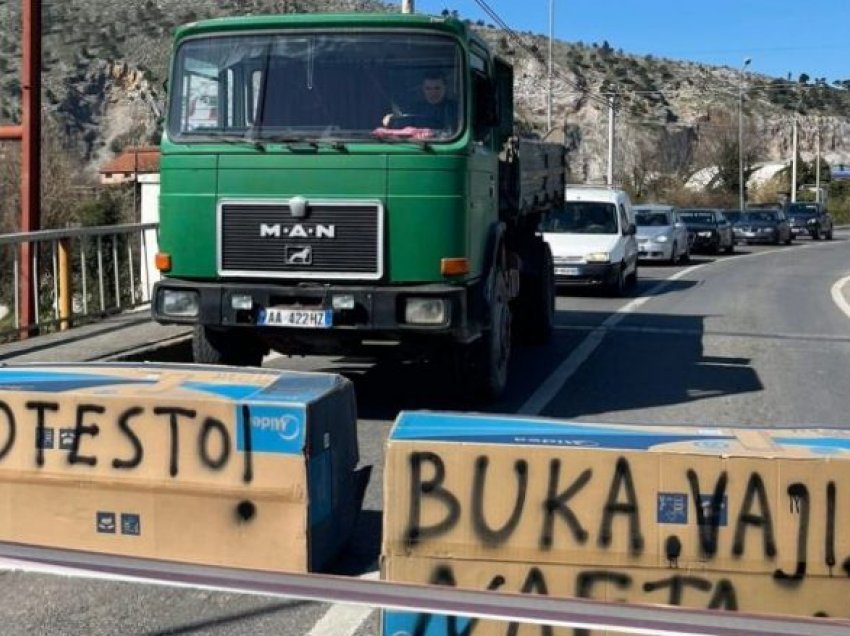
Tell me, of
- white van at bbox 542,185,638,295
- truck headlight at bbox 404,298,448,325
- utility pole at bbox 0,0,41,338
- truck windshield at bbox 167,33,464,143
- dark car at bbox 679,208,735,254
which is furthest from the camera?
dark car at bbox 679,208,735,254

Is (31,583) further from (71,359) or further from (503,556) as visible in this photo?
(71,359)

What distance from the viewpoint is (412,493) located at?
4.38m

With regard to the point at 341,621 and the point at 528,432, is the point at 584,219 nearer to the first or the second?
the point at 341,621

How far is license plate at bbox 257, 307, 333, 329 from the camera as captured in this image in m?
8.62

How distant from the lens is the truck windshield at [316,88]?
875cm

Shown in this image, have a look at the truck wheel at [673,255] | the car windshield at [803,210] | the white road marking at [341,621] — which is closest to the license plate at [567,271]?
the truck wheel at [673,255]

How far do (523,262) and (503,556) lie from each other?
9.46 metres

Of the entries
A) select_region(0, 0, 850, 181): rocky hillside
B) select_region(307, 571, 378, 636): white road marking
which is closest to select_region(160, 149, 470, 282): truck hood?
select_region(307, 571, 378, 636): white road marking

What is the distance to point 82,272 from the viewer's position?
12.0m

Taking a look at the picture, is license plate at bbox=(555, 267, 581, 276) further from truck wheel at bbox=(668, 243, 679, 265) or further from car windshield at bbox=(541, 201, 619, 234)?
truck wheel at bbox=(668, 243, 679, 265)

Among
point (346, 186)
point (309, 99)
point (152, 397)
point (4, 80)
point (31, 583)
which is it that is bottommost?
point (31, 583)

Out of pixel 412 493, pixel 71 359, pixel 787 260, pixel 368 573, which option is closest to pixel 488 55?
pixel 71 359

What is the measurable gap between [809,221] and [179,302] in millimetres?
53820

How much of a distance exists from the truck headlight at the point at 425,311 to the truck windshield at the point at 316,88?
1.11 metres
